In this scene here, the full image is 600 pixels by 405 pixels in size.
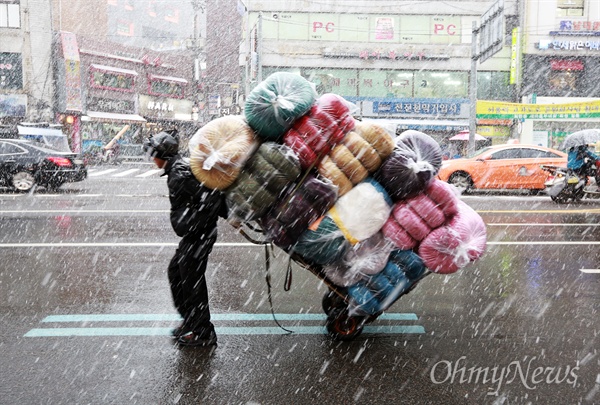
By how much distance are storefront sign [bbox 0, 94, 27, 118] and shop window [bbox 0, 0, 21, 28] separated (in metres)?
4.16

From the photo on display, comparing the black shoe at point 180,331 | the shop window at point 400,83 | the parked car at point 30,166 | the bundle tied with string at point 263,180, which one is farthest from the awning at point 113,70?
the bundle tied with string at point 263,180

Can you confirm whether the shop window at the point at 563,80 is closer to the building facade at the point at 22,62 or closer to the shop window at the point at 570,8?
the shop window at the point at 570,8

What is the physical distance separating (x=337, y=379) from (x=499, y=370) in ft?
3.87

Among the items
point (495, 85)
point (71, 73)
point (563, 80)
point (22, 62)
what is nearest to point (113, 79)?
point (71, 73)

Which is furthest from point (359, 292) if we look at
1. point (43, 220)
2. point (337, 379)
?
point (43, 220)

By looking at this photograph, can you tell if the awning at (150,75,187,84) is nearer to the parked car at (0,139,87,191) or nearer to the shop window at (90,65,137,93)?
the shop window at (90,65,137,93)

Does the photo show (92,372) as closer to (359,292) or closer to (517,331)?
(359,292)

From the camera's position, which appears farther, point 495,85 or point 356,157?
point 495,85

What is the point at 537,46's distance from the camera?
3288 cm

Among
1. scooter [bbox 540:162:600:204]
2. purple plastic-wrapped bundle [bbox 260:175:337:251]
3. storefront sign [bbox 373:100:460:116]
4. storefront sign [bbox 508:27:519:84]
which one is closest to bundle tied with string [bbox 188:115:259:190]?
purple plastic-wrapped bundle [bbox 260:175:337:251]

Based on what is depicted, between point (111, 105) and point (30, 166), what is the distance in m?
25.2

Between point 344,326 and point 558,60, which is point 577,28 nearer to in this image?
point 558,60

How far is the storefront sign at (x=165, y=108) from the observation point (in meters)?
44.4

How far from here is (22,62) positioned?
1330 inches
